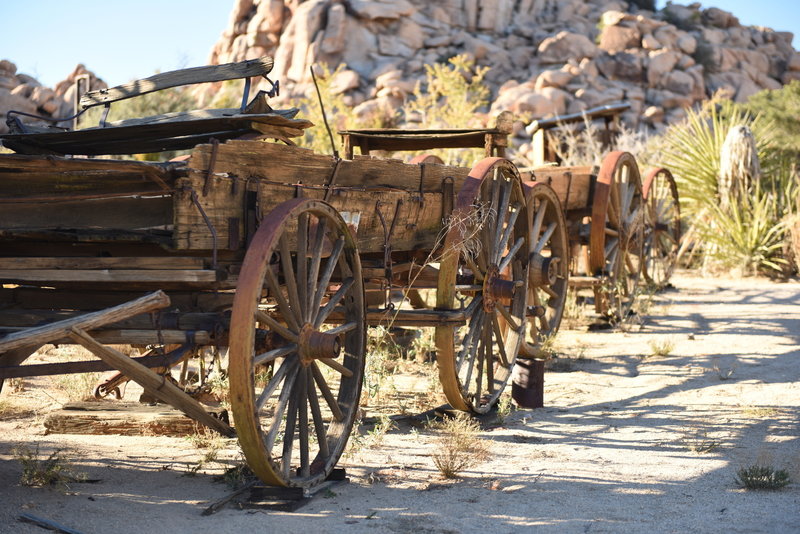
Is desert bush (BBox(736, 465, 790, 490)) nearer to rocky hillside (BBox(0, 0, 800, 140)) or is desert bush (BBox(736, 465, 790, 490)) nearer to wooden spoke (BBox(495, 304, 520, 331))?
wooden spoke (BBox(495, 304, 520, 331))

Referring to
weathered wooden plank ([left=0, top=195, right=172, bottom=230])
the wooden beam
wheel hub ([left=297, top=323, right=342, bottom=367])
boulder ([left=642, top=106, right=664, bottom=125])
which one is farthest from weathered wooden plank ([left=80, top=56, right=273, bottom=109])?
boulder ([left=642, top=106, right=664, bottom=125])

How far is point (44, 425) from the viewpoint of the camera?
4.43 m

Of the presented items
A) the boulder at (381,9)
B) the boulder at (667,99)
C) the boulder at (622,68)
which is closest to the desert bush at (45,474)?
the boulder at (667,99)

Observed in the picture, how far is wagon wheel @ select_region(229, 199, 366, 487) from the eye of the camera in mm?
2912

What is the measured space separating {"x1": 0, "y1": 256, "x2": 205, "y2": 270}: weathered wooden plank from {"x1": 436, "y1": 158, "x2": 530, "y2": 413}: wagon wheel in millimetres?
1607

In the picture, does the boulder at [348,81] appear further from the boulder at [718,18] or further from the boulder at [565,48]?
the boulder at [718,18]

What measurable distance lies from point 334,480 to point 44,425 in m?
1.79

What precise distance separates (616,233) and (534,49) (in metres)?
38.3

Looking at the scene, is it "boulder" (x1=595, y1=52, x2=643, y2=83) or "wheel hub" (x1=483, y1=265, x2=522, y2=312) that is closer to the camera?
"wheel hub" (x1=483, y1=265, x2=522, y2=312)

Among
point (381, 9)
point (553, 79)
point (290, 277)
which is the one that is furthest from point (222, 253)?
point (381, 9)

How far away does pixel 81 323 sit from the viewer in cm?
281

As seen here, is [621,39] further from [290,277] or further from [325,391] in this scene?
[290,277]

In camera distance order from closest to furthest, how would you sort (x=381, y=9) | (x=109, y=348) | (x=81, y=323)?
(x=81, y=323), (x=109, y=348), (x=381, y=9)

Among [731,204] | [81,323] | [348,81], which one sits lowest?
[81,323]
